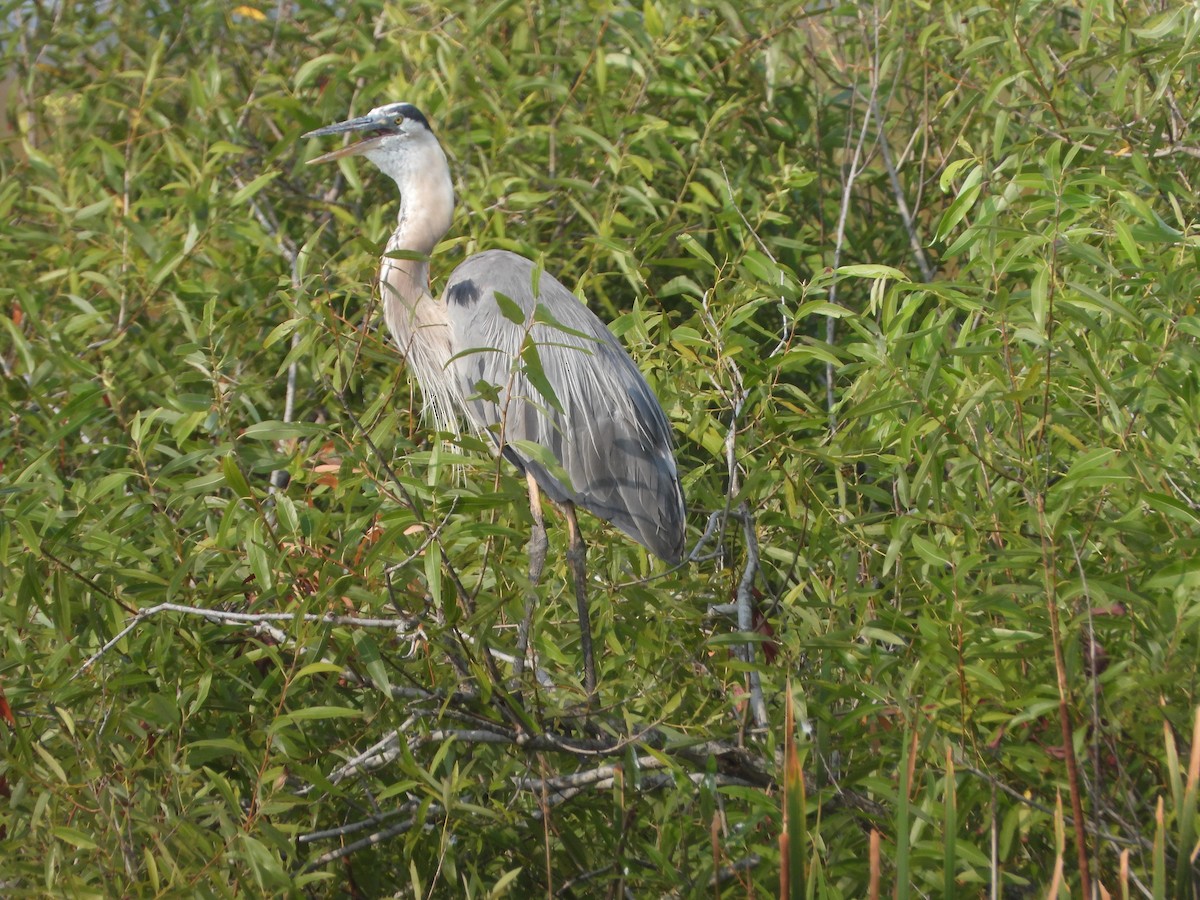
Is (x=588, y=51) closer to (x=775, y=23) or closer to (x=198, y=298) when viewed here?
(x=775, y=23)

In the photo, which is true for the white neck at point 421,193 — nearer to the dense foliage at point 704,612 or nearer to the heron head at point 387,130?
the heron head at point 387,130

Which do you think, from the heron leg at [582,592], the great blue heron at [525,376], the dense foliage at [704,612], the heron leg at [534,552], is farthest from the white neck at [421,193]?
the heron leg at [582,592]

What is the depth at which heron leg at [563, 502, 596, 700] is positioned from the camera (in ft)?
8.21

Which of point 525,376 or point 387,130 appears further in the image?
point 387,130

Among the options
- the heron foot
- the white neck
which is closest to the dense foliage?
the heron foot

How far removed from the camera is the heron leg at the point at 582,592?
8.21ft

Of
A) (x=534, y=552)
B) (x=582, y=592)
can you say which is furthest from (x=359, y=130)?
(x=582, y=592)

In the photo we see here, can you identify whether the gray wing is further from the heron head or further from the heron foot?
the heron head

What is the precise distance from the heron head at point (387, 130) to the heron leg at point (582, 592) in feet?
3.97

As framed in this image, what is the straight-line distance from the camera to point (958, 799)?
81.0 inches

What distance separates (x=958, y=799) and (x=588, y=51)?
2.66 metres

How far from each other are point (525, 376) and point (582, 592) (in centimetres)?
77

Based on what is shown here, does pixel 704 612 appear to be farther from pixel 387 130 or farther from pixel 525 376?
pixel 387 130

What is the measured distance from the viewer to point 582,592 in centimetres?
262
